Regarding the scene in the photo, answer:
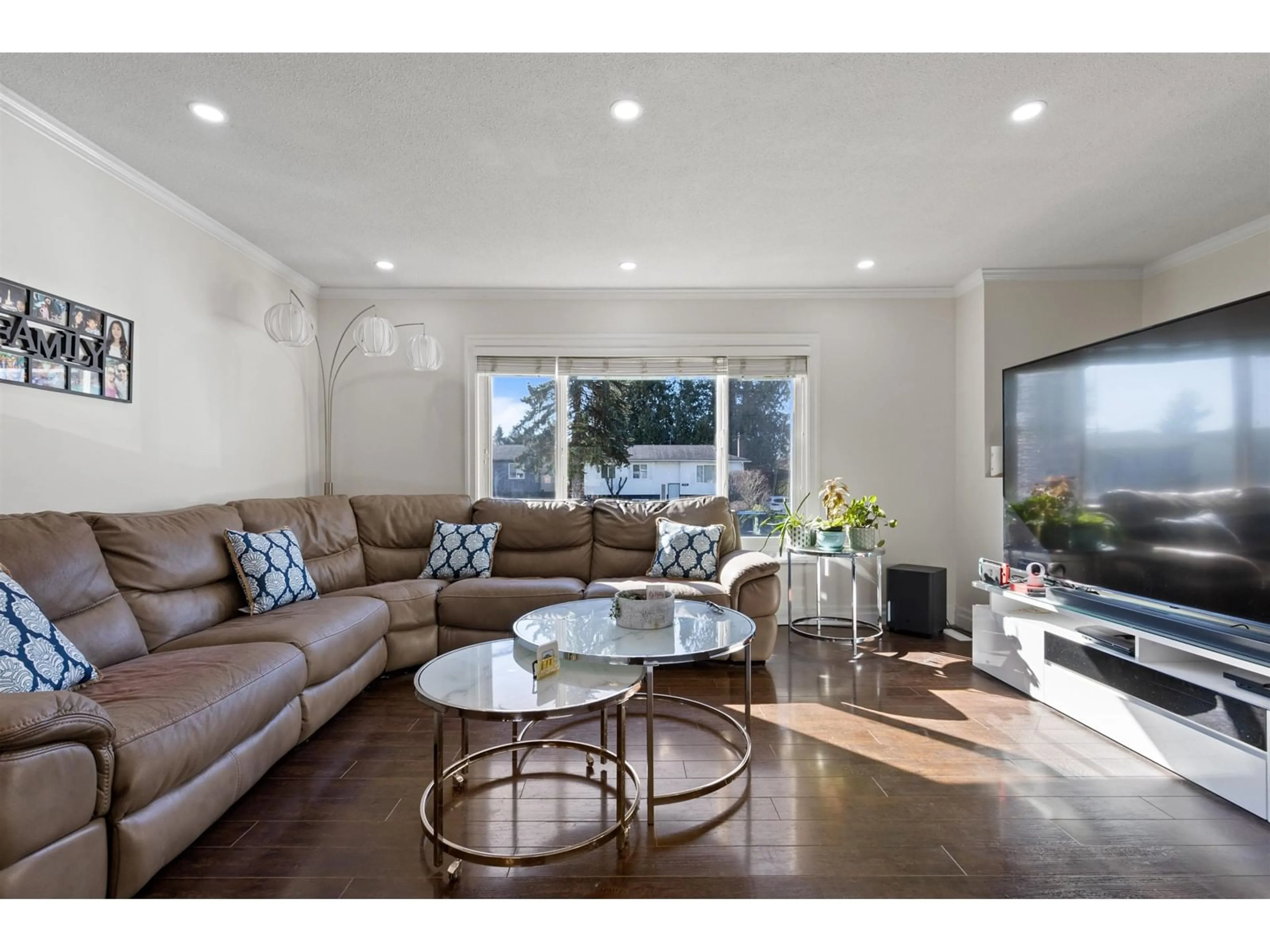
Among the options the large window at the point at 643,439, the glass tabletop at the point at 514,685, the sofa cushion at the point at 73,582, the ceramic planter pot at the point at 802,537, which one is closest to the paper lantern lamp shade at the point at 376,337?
the large window at the point at 643,439

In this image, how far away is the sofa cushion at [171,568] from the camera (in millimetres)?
2328

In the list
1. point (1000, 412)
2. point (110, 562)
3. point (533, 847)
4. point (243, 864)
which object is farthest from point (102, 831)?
point (1000, 412)

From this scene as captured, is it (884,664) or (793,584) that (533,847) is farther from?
(793,584)

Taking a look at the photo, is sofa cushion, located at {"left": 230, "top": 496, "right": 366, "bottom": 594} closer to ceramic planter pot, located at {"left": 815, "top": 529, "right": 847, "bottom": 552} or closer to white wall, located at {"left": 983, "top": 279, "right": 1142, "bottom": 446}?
ceramic planter pot, located at {"left": 815, "top": 529, "right": 847, "bottom": 552}

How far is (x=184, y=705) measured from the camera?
1.68 metres

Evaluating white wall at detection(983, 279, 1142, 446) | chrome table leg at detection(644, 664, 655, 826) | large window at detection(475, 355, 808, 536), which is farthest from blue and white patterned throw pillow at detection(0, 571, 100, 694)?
white wall at detection(983, 279, 1142, 446)

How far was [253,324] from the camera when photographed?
11.9 ft

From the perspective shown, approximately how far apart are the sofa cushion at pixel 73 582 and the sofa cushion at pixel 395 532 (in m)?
1.57

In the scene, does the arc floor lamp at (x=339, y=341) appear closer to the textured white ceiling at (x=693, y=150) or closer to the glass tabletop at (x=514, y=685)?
the textured white ceiling at (x=693, y=150)

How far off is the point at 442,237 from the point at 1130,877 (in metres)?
3.83

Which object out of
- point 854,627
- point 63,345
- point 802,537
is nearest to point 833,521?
point 802,537

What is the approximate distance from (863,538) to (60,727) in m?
3.71

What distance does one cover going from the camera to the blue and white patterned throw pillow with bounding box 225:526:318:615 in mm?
2787

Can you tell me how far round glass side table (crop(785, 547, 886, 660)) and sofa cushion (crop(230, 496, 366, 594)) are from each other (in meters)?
2.70
